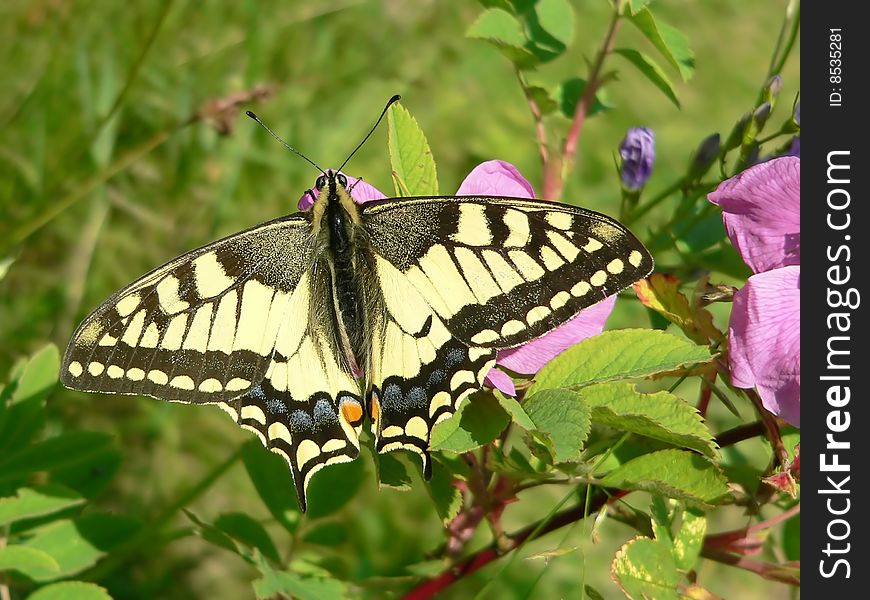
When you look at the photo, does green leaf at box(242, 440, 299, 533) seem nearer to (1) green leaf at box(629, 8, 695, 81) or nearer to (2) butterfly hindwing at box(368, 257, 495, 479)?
(2) butterfly hindwing at box(368, 257, 495, 479)

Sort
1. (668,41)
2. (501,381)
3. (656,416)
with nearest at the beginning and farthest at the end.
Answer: (656,416), (501,381), (668,41)

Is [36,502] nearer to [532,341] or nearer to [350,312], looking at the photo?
[350,312]

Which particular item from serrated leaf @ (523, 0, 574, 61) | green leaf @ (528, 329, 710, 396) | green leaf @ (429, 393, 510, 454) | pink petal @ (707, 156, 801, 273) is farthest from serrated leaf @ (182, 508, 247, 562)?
serrated leaf @ (523, 0, 574, 61)

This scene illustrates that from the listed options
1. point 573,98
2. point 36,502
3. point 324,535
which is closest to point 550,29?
point 573,98
